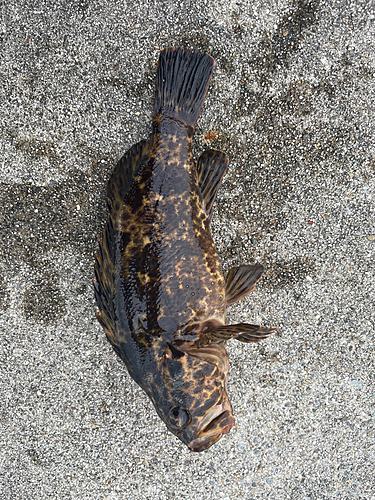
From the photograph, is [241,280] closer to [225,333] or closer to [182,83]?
[225,333]

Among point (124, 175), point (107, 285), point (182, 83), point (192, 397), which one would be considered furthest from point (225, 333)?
point (182, 83)

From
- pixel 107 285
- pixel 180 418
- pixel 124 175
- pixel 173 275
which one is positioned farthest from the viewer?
pixel 124 175

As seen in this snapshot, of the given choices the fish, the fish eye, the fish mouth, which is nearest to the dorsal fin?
the fish

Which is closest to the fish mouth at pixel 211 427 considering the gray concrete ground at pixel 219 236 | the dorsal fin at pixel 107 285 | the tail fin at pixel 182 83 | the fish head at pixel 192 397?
the fish head at pixel 192 397

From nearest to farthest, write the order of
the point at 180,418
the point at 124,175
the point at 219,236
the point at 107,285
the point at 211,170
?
the point at 180,418 → the point at 107,285 → the point at 124,175 → the point at 211,170 → the point at 219,236

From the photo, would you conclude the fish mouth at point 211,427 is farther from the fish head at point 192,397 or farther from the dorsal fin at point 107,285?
the dorsal fin at point 107,285

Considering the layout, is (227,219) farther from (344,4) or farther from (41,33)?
(41,33)

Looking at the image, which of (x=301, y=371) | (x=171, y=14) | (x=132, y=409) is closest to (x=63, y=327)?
(x=132, y=409)
